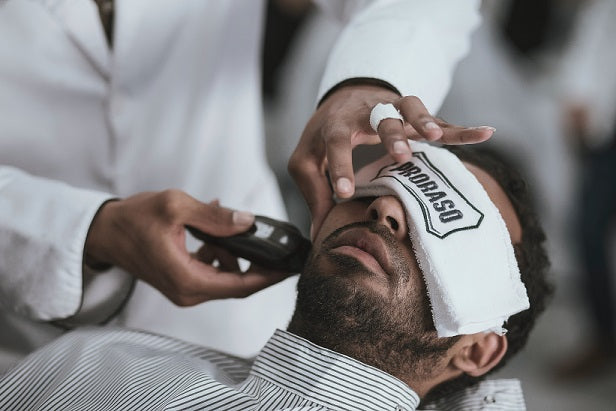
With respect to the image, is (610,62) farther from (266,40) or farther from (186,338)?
(186,338)

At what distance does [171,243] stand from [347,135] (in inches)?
11.2

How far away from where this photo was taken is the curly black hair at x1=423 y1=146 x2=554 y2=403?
3.63ft

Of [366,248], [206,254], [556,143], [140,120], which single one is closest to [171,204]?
[206,254]

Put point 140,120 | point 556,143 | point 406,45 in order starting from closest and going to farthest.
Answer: point 406,45
point 140,120
point 556,143

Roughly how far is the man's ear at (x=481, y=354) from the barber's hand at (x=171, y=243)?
0.29 metres

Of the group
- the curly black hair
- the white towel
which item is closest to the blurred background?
the curly black hair

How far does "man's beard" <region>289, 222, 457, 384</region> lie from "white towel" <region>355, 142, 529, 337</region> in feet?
0.12

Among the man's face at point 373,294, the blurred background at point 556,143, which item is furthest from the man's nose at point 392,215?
the blurred background at point 556,143

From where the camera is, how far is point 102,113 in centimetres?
128

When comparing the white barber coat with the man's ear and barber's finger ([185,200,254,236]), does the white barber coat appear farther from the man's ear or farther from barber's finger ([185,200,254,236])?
the man's ear

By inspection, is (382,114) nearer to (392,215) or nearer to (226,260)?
(392,215)

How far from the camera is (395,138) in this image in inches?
34.4

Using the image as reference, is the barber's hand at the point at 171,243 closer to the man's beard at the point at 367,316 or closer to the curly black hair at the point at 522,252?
the man's beard at the point at 367,316

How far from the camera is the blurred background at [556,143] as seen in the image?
2463 millimetres
